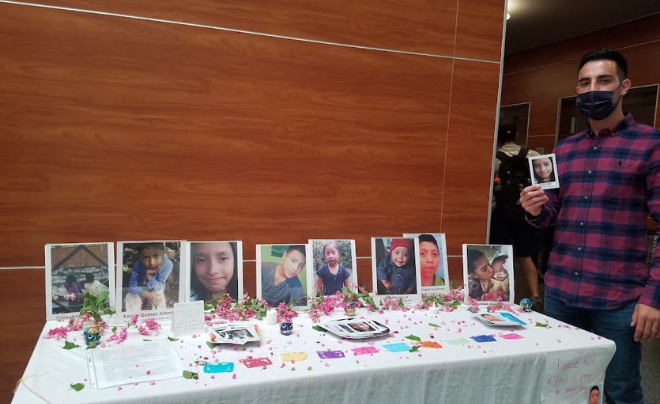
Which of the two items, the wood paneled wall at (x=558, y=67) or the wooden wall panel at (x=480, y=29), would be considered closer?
the wooden wall panel at (x=480, y=29)

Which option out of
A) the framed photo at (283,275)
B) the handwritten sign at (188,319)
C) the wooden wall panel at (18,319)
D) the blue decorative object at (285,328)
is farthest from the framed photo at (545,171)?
the wooden wall panel at (18,319)

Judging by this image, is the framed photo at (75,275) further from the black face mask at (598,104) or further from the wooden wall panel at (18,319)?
the black face mask at (598,104)

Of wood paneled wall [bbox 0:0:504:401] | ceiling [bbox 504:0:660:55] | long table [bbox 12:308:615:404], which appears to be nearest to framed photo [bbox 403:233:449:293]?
wood paneled wall [bbox 0:0:504:401]

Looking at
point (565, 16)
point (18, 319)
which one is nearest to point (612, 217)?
point (18, 319)

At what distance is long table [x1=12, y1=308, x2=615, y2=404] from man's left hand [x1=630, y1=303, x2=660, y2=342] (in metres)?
0.11

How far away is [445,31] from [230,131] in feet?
3.76

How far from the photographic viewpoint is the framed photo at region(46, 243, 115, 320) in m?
1.52

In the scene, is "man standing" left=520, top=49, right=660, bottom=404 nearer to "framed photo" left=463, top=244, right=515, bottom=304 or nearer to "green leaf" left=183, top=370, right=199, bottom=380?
"framed photo" left=463, top=244, right=515, bottom=304

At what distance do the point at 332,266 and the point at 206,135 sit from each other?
759mm

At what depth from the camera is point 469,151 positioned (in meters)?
2.24

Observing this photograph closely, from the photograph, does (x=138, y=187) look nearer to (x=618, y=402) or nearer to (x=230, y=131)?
(x=230, y=131)

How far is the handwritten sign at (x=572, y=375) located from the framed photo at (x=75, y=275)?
156cm

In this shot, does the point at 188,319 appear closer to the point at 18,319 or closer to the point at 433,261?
the point at 18,319

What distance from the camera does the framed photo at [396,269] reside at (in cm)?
191
